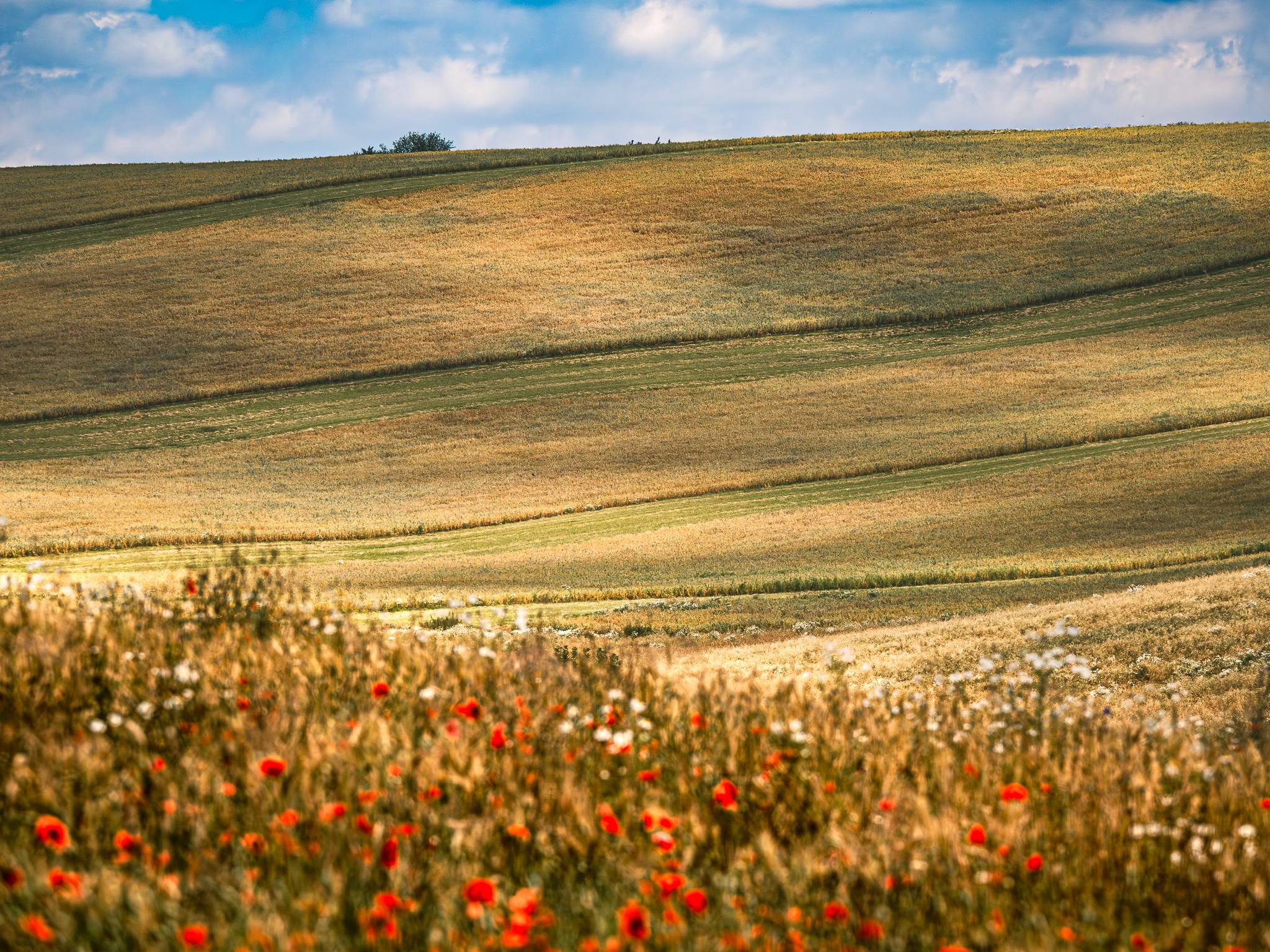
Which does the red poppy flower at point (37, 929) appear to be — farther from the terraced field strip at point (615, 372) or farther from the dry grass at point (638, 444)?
the terraced field strip at point (615, 372)

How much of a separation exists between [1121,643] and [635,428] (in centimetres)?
3201

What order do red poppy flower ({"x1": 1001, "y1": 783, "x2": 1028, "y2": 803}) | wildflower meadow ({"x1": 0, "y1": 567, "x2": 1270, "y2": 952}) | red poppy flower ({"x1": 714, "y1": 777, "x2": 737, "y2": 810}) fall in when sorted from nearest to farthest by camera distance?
1. wildflower meadow ({"x1": 0, "y1": 567, "x2": 1270, "y2": 952})
2. red poppy flower ({"x1": 1001, "y1": 783, "x2": 1028, "y2": 803})
3. red poppy flower ({"x1": 714, "y1": 777, "x2": 737, "y2": 810})

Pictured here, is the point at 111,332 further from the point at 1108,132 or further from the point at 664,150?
the point at 1108,132

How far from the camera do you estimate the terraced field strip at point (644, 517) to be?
32.2 m

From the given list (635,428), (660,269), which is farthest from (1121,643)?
(660,269)

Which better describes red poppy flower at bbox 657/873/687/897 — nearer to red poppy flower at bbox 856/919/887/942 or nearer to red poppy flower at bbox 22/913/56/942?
red poppy flower at bbox 856/919/887/942

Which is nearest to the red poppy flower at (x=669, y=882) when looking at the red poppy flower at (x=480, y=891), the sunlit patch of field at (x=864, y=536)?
the red poppy flower at (x=480, y=891)

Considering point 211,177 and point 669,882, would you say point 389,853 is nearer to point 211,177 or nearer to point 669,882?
point 669,882

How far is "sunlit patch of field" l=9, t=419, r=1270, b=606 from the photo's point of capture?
88.4 feet

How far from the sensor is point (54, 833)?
3.62m

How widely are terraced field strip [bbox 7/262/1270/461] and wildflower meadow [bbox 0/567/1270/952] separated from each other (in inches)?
1713

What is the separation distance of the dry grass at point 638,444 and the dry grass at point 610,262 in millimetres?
7556

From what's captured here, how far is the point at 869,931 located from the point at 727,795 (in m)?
0.89

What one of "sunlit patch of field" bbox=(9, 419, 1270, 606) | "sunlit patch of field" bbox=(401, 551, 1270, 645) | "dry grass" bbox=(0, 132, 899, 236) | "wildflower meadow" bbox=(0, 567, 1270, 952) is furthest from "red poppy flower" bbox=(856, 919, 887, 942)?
"dry grass" bbox=(0, 132, 899, 236)
